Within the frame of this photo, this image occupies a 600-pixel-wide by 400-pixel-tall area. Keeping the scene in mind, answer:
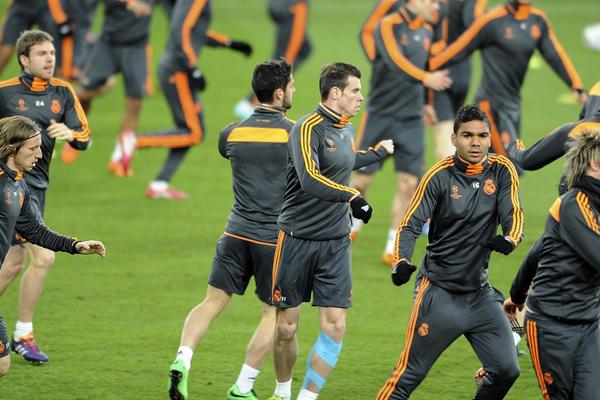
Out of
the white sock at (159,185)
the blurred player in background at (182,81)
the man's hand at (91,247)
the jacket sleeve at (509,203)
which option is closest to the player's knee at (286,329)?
the man's hand at (91,247)

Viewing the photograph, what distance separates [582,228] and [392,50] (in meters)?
5.33

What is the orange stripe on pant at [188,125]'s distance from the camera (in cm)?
1372

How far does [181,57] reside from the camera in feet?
44.7

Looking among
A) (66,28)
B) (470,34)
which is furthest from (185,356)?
(66,28)

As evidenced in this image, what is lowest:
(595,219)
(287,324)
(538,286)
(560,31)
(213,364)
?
(213,364)

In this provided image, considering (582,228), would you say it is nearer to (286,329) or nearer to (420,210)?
(420,210)

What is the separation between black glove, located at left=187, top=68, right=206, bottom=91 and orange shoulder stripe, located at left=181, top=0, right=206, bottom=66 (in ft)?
0.30

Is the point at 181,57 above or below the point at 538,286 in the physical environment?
above

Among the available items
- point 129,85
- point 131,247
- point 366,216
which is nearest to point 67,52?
point 129,85

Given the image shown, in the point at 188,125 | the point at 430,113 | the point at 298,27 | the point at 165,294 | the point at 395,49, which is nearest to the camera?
the point at 165,294

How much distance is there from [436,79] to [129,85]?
5.24 metres

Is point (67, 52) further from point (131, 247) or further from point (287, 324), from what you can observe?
point (287, 324)

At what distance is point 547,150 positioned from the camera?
764 cm

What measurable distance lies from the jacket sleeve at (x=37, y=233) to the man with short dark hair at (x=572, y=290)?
3.02 meters
